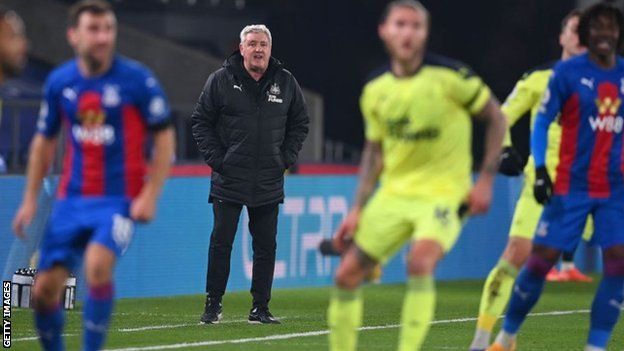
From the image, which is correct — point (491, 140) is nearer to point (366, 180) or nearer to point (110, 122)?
point (366, 180)

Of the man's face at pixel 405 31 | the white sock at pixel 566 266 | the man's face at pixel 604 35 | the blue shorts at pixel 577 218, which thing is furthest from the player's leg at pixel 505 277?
the white sock at pixel 566 266

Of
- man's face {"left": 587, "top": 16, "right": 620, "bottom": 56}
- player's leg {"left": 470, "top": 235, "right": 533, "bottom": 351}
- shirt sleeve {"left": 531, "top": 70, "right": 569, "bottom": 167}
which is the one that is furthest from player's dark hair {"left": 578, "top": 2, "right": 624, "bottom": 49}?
player's leg {"left": 470, "top": 235, "right": 533, "bottom": 351}

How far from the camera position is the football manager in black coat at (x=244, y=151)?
13.0m

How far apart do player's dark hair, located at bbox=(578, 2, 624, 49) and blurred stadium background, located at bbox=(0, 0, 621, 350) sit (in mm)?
6019

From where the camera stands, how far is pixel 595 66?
9.95 metres

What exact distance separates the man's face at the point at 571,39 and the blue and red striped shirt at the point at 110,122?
2919mm

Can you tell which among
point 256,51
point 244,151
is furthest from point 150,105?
point 244,151

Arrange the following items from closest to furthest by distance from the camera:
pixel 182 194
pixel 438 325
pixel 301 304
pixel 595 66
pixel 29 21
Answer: pixel 595 66, pixel 438 325, pixel 301 304, pixel 182 194, pixel 29 21

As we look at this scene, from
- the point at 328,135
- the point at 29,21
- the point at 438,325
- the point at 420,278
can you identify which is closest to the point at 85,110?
the point at 420,278

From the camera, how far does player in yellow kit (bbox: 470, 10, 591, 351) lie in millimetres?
10328

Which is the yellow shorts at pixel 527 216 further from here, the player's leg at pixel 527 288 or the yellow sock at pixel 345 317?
the yellow sock at pixel 345 317

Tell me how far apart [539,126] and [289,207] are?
298 inches

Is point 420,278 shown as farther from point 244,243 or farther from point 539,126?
point 244,243

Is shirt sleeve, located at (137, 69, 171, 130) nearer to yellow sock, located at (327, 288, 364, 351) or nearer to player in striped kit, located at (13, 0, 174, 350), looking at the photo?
player in striped kit, located at (13, 0, 174, 350)
